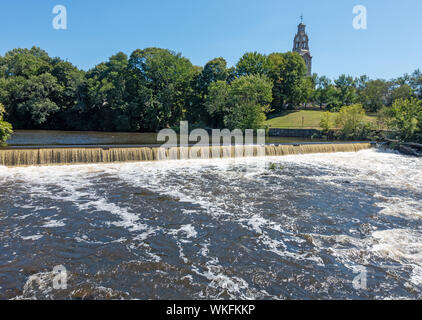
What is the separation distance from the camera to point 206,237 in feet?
22.4

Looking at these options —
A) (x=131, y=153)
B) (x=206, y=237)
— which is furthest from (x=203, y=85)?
(x=206, y=237)

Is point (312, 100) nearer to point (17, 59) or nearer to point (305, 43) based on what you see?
point (305, 43)

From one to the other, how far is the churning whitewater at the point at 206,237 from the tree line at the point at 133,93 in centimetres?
2587

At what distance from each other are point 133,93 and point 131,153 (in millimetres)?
29563

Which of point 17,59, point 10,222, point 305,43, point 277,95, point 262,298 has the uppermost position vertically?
point 305,43

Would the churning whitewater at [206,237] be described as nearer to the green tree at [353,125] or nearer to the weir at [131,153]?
the weir at [131,153]

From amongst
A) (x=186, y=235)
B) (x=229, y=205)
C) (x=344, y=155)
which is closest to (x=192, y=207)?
(x=229, y=205)

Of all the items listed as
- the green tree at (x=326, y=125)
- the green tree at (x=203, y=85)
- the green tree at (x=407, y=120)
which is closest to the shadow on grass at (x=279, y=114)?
the green tree at (x=203, y=85)

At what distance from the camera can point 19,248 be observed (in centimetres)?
598

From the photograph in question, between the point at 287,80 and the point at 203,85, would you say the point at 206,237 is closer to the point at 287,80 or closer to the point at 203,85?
the point at 203,85

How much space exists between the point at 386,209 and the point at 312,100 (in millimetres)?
61072

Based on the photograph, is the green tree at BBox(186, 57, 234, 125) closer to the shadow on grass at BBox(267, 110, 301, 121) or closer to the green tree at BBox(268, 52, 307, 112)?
the shadow on grass at BBox(267, 110, 301, 121)

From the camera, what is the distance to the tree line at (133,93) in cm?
3925

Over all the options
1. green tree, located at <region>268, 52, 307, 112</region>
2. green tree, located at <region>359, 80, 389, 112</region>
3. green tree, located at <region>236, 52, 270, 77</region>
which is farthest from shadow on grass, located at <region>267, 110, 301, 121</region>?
green tree, located at <region>359, 80, 389, 112</region>
